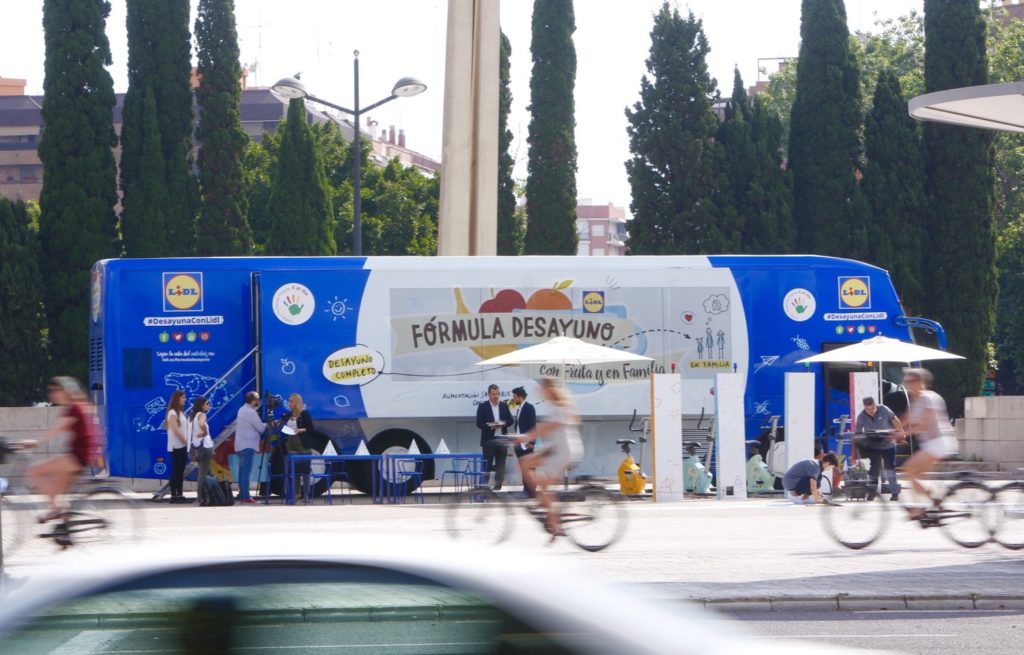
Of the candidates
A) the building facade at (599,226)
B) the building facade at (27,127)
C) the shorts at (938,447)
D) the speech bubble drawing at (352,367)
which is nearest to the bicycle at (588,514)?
the shorts at (938,447)

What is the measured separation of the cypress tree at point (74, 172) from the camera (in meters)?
38.0

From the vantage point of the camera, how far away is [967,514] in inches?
587

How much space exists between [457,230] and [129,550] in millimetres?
28098

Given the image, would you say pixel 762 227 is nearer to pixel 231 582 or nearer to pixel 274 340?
Answer: pixel 274 340

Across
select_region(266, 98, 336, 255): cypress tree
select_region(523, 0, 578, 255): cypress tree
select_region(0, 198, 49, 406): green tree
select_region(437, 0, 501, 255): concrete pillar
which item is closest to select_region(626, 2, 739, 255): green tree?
select_region(523, 0, 578, 255): cypress tree

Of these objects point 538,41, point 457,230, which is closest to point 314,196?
point 538,41

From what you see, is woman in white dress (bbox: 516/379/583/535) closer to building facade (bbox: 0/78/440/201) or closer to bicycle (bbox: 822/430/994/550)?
bicycle (bbox: 822/430/994/550)

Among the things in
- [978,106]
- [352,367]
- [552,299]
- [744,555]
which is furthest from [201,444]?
[978,106]

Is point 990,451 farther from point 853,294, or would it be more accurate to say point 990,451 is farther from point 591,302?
point 591,302

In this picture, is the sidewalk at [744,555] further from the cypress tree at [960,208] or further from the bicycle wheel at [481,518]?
the cypress tree at [960,208]

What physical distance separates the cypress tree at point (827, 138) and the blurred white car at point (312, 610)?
3963cm

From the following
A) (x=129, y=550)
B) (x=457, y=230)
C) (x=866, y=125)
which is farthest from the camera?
(x=866, y=125)

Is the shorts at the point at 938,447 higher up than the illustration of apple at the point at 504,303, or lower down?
lower down

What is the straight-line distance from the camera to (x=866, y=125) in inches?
1711
